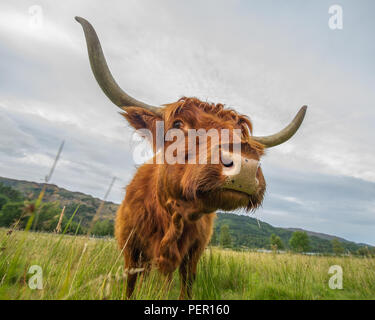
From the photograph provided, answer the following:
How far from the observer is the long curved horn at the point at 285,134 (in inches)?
154

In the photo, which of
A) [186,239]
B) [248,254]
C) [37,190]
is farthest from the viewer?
[248,254]

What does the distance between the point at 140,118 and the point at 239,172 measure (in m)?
1.77

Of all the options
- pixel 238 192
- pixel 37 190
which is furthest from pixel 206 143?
pixel 37 190

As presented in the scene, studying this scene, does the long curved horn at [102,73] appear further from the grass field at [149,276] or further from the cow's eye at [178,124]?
the grass field at [149,276]

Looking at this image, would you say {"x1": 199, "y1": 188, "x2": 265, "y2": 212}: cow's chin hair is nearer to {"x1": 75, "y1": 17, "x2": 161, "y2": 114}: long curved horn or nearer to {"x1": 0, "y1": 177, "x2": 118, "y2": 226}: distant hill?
{"x1": 0, "y1": 177, "x2": 118, "y2": 226}: distant hill

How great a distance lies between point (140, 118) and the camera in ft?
10.2

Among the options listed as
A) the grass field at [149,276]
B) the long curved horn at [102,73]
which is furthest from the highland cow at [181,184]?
the grass field at [149,276]

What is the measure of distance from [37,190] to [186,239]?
2117mm

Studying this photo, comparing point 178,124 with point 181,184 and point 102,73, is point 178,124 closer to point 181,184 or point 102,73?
point 181,184

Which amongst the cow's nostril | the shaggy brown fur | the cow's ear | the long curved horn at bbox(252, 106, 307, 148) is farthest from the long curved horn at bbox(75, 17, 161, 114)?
the long curved horn at bbox(252, 106, 307, 148)

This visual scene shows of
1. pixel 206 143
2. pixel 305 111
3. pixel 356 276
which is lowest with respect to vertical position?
pixel 356 276

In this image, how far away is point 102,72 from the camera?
9.30 feet
